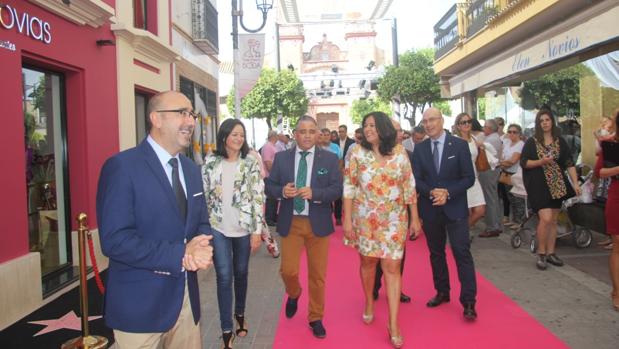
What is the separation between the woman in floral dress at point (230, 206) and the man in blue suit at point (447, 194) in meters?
1.66

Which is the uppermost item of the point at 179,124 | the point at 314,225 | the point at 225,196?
the point at 179,124

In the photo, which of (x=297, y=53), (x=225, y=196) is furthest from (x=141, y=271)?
(x=297, y=53)

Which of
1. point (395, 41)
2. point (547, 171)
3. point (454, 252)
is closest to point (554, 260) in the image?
point (547, 171)

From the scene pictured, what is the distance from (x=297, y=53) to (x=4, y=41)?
7284 centimetres

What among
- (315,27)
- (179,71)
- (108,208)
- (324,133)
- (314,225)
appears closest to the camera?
(108,208)

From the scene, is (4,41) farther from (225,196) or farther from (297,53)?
(297,53)

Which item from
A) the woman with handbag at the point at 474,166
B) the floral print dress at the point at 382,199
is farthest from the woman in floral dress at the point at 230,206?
the woman with handbag at the point at 474,166

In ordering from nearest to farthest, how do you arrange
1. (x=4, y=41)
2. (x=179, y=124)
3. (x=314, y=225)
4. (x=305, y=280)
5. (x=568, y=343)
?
(x=179, y=124) → (x=568, y=343) → (x=314, y=225) → (x=4, y=41) → (x=305, y=280)

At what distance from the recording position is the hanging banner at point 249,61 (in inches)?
461

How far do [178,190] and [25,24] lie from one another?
14.1 feet

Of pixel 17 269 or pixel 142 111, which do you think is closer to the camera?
pixel 17 269

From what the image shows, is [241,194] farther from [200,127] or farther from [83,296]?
[200,127]

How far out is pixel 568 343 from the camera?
13.9 feet

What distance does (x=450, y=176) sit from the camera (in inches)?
196
